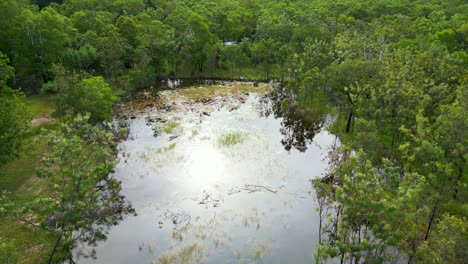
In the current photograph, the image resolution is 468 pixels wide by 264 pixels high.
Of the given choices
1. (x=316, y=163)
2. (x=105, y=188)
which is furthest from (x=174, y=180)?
(x=316, y=163)

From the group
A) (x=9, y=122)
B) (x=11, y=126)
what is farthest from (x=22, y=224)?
(x=9, y=122)

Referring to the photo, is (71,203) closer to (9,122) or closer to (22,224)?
(22,224)

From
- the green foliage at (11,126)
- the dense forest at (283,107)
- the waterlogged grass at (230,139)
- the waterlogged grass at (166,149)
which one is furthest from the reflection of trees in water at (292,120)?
the green foliage at (11,126)

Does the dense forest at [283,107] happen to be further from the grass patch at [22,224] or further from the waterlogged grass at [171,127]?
the waterlogged grass at [171,127]

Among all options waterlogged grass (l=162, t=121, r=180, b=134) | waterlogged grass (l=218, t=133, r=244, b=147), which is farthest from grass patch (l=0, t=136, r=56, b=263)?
waterlogged grass (l=218, t=133, r=244, b=147)

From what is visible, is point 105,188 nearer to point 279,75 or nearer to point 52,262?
point 52,262

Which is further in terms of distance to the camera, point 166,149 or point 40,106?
point 40,106
